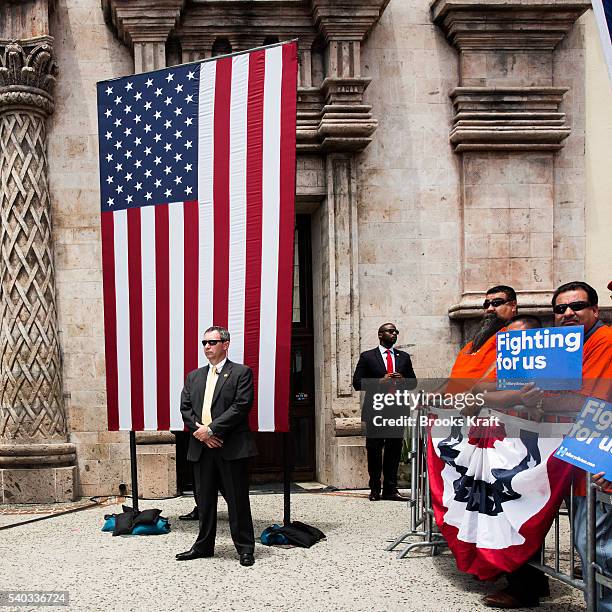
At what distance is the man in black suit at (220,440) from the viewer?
655 cm

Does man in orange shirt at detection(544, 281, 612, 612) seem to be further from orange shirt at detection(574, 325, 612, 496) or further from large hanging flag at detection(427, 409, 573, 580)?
large hanging flag at detection(427, 409, 573, 580)

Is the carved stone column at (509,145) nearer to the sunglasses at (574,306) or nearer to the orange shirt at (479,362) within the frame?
the orange shirt at (479,362)

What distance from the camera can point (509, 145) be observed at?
32.8 ft

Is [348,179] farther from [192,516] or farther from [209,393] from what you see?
[192,516]

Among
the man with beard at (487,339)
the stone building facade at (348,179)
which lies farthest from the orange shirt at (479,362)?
the stone building facade at (348,179)

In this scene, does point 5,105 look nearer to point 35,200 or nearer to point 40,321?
point 35,200

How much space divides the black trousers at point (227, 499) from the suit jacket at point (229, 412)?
3.4 inches

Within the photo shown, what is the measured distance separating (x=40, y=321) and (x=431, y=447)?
17.6ft

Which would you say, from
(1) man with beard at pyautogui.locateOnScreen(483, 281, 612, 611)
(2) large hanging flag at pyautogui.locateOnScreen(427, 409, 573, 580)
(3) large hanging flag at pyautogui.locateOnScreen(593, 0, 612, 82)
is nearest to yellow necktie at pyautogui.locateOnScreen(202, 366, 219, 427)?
(2) large hanging flag at pyautogui.locateOnScreen(427, 409, 573, 580)

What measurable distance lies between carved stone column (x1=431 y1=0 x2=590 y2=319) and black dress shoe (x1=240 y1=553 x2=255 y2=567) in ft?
15.5

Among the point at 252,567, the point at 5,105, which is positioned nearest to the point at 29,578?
the point at 252,567

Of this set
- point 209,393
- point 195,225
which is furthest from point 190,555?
point 195,225

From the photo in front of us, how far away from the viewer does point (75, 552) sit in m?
6.77

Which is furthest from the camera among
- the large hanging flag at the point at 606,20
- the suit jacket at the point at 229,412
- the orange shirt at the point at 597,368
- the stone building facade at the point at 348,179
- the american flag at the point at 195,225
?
the stone building facade at the point at 348,179
